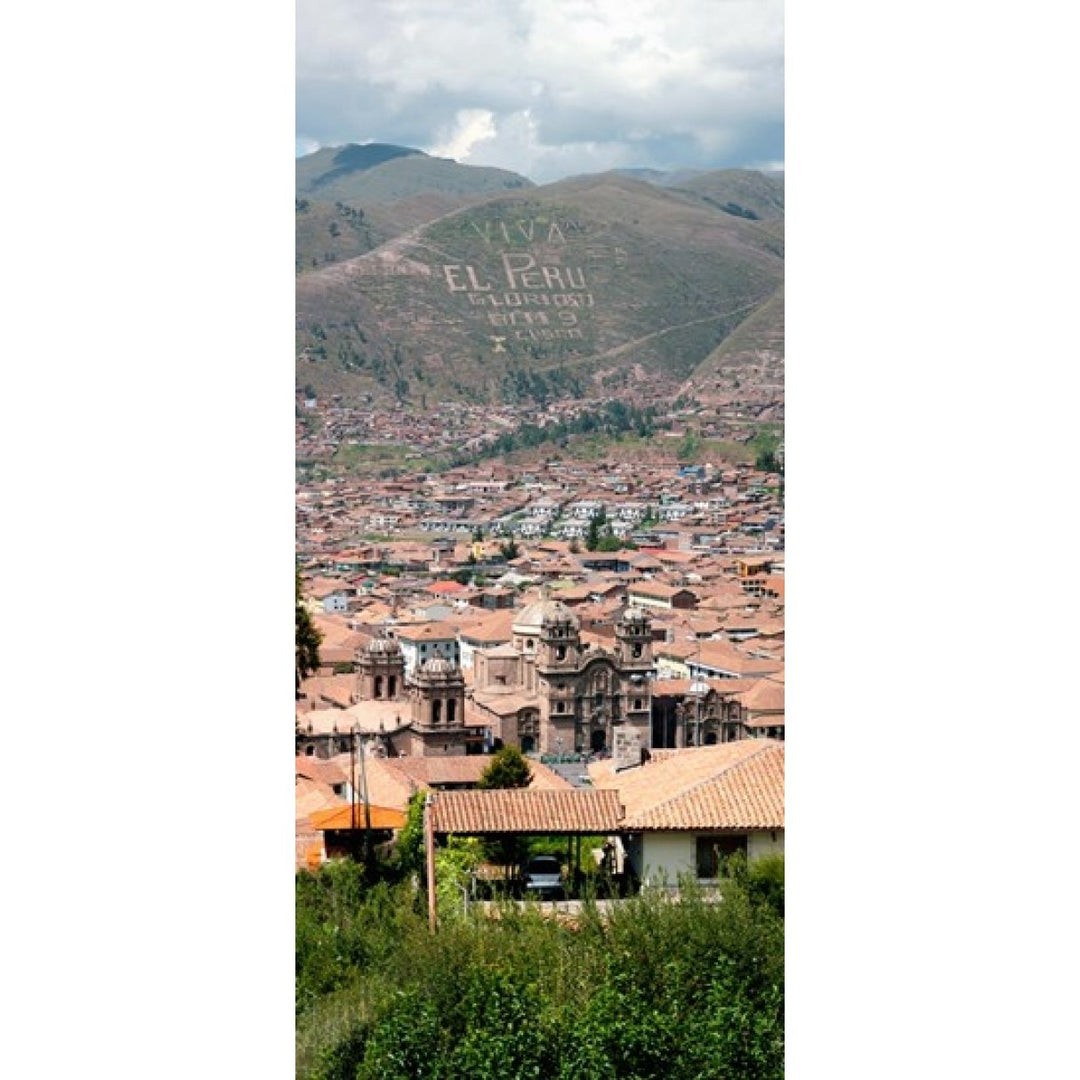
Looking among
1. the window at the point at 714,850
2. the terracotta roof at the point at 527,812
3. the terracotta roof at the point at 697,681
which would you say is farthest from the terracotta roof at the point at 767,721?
the terracotta roof at the point at 527,812

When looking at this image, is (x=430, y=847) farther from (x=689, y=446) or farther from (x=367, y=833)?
(x=689, y=446)

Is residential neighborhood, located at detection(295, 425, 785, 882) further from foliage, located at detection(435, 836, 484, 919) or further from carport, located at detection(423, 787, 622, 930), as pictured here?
foliage, located at detection(435, 836, 484, 919)

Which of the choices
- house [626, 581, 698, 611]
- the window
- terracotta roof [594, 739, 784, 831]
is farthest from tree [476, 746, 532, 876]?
house [626, 581, 698, 611]
